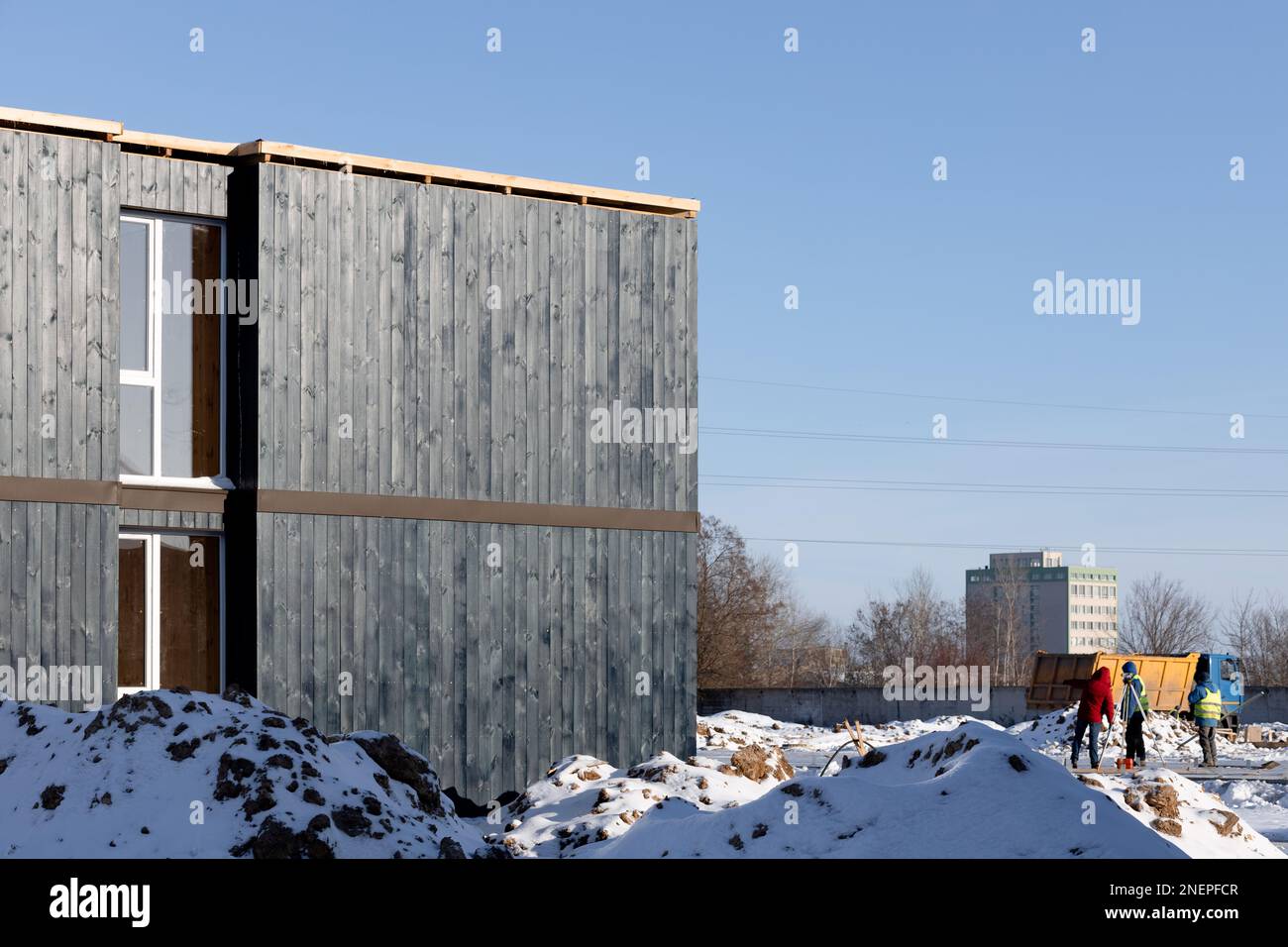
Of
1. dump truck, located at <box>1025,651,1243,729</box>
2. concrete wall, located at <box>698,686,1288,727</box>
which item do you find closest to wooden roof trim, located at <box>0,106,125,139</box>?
dump truck, located at <box>1025,651,1243,729</box>

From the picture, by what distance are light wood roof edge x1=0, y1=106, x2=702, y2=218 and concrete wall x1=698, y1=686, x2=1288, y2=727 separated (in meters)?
26.2

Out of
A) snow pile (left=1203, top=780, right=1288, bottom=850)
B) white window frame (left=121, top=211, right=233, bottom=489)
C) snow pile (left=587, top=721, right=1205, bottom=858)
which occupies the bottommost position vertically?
snow pile (left=1203, top=780, right=1288, bottom=850)

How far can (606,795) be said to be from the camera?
14.6m

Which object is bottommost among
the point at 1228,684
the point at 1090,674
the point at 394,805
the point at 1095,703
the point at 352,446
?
the point at 1228,684

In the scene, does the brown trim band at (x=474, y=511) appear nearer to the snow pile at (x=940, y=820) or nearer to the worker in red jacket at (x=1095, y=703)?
the snow pile at (x=940, y=820)

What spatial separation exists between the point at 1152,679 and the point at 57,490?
1077 inches

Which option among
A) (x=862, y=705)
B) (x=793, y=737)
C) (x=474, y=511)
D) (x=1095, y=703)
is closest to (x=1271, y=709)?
(x=862, y=705)

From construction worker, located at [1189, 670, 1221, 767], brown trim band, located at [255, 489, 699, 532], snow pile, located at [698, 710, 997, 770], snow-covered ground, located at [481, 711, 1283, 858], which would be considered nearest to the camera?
snow-covered ground, located at [481, 711, 1283, 858]

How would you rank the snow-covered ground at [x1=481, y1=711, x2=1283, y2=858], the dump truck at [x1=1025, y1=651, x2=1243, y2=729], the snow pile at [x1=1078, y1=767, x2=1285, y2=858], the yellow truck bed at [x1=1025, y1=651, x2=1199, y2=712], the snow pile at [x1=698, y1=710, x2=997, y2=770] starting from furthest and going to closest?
the yellow truck bed at [x1=1025, y1=651, x2=1199, y2=712], the dump truck at [x1=1025, y1=651, x2=1243, y2=729], the snow pile at [x1=698, y1=710, x2=997, y2=770], the snow pile at [x1=1078, y1=767, x2=1285, y2=858], the snow-covered ground at [x1=481, y1=711, x2=1283, y2=858]

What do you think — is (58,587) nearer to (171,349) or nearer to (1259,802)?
(171,349)

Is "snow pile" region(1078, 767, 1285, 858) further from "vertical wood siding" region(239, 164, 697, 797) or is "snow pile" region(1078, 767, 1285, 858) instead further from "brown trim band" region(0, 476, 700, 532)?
"brown trim band" region(0, 476, 700, 532)

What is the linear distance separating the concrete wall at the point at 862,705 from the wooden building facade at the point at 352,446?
2574 centimetres

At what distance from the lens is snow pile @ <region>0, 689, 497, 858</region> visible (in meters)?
9.79
